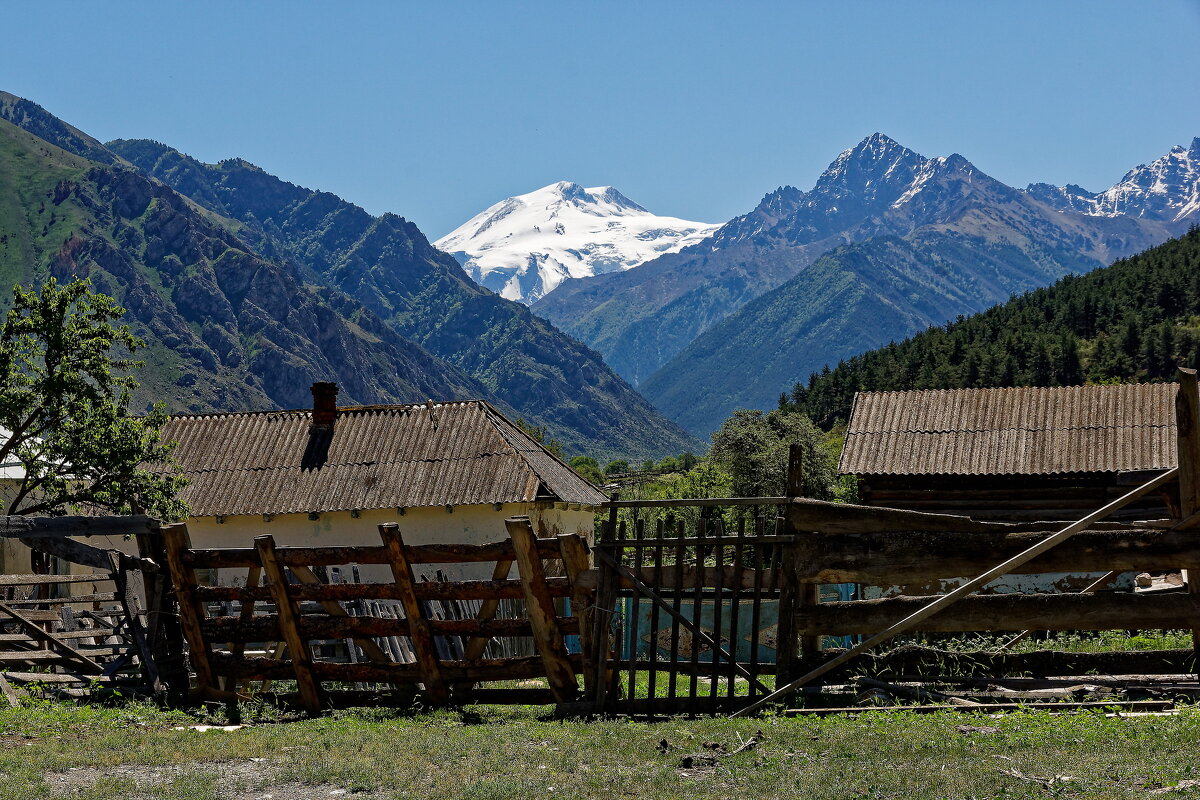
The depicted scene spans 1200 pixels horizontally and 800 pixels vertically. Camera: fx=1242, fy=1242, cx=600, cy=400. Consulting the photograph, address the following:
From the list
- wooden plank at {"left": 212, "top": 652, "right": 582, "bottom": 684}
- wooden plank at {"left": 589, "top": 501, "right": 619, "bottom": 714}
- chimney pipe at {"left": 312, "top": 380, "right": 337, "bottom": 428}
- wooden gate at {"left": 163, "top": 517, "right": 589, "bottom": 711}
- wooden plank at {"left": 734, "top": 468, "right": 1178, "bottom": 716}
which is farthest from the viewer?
chimney pipe at {"left": 312, "top": 380, "right": 337, "bottom": 428}

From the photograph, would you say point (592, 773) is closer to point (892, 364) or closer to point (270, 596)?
point (270, 596)

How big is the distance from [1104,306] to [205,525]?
89.3 m

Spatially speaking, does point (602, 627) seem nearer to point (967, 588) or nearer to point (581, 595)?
point (581, 595)

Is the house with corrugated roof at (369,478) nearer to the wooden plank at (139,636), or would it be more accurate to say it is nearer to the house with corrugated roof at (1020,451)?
the house with corrugated roof at (1020,451)

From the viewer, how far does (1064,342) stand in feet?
314

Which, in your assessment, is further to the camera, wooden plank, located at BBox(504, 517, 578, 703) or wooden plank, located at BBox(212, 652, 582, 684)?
wooden plank, located at BBox(212, 652, 582, 684)

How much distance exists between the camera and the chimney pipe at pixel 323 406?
32.1 m

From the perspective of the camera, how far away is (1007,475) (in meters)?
27.6

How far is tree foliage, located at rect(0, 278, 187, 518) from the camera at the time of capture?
2191 centimetres

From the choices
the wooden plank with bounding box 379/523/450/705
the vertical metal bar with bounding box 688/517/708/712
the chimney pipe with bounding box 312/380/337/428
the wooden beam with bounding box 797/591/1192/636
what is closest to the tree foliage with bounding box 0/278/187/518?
the chimney pipe with bounding box 312/380/337/428

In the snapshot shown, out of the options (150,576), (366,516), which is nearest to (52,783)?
(150,576)

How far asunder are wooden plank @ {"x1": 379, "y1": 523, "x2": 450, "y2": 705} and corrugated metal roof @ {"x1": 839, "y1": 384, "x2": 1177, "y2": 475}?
17232 millimetres

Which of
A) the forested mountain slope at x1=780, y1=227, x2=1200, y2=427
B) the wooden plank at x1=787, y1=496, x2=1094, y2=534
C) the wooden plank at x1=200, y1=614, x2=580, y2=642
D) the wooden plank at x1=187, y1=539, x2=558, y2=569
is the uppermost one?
the forested mountain slope at x1=780, y1=227, x2=1200, y2=427

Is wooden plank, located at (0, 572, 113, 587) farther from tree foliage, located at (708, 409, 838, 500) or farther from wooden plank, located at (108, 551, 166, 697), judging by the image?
tree foliage, located at (708, 409, 838, 500)
